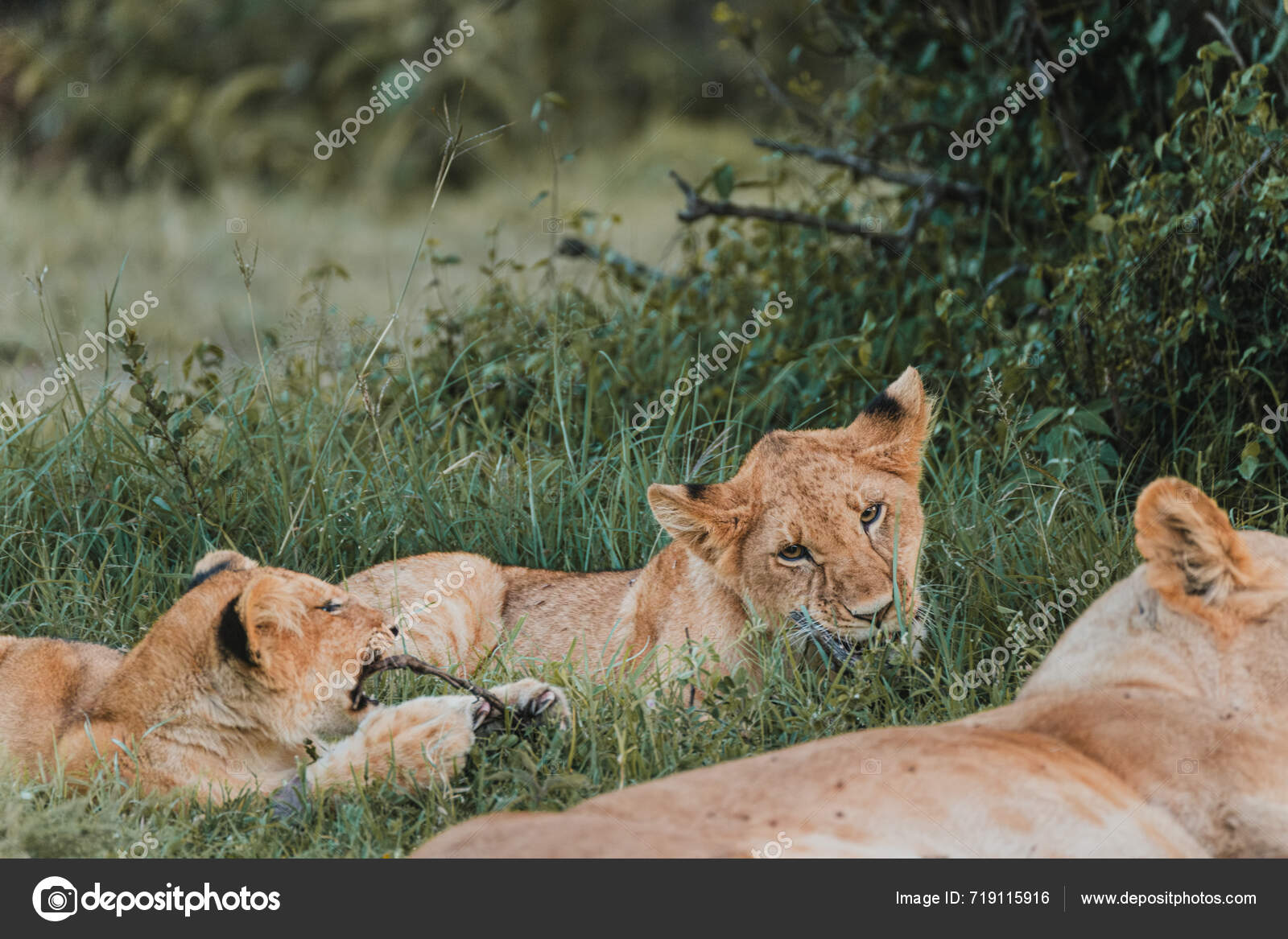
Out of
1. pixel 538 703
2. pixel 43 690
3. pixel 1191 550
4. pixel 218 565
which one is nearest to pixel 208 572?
pixel 218 565

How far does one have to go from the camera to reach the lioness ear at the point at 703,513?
4039mm

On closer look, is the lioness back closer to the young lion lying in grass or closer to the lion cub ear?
the young lion lying in grass

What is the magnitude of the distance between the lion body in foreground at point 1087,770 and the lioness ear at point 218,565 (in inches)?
63.9

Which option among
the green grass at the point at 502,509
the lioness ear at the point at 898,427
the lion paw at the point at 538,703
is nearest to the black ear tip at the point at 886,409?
the lioness ear at the point at 898,427

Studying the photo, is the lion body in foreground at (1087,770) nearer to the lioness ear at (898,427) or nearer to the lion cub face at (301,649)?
the lion cub face at (301,649)

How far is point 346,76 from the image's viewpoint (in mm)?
14195

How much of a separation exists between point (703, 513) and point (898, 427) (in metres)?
0.66

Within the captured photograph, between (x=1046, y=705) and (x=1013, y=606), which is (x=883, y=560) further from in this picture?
(x=1046, y=705)

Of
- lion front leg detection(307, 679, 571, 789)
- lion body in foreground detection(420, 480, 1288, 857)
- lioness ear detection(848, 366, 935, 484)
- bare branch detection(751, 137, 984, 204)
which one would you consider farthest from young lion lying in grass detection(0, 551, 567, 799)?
bare branch detection(751, 137, 984, 204)

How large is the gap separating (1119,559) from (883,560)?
3.02ft

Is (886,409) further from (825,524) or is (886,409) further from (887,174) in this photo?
(887,174)
